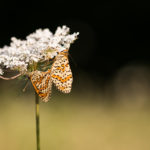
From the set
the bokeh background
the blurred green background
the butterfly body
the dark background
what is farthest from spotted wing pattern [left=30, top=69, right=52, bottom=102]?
the dark background

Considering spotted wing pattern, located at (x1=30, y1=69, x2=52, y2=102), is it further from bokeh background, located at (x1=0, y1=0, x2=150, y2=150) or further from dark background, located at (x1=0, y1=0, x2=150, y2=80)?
dark background, located at (x1=0, y1=0, x2=150, y2=80)

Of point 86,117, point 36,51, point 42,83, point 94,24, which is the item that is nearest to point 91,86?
point 86,117

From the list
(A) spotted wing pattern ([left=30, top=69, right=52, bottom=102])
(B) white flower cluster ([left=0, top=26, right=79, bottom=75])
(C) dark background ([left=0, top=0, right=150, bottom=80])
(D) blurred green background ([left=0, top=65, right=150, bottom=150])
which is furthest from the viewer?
(C) dark background ([left=0, top=0, right=150, bottom=80])

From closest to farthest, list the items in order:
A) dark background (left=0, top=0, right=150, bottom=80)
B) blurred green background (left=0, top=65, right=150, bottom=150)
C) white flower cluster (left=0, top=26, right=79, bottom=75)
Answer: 1. white flower cluster (left=0, top=26, right=79, bottom=75)
2. blurred green background (left=0, top=65, right=150, bottom=150)
3. dark background (left=0, top=0, right=150, bottom=80)

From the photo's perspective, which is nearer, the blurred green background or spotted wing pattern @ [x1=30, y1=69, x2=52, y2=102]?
spotted wing pattern @ [x1=30, y1=69, x2=52, y2=102]

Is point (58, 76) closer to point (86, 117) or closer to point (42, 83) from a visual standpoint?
point (42, 83)

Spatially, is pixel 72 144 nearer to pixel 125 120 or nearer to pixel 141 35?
pixel 125 120

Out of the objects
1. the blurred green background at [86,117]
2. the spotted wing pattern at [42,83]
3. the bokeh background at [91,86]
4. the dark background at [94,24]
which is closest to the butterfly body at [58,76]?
the spotted wing pattern at [42,83]
